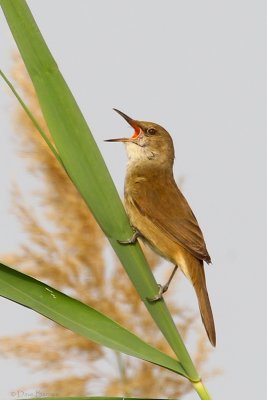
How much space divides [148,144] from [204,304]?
1.01 m

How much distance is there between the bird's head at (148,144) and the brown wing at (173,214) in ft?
0.98

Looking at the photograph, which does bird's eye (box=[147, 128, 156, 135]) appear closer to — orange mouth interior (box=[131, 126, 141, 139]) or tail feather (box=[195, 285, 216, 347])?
orange mouth interior (box=[131, 126, 141, 139])

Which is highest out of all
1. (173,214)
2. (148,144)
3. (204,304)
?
(148,144)

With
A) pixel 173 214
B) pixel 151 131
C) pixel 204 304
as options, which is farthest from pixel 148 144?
pixel 204 304

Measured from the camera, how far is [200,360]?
260 centimetres

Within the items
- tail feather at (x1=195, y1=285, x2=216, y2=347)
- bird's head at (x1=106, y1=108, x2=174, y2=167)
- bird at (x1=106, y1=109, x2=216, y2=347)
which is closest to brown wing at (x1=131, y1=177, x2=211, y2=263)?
bird at (x1=106, y1=109, x2=216, y2=347)

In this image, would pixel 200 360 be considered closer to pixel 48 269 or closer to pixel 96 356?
pixel 96 356

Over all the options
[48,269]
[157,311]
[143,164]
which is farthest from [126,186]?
[157,311]

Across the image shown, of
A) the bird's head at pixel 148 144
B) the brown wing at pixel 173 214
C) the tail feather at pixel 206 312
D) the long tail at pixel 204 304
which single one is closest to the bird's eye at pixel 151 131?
the bird's head at pixel 148 144

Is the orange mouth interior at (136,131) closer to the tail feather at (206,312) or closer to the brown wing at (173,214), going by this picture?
the brown wing at (173,214)

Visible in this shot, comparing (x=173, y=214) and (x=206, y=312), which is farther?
(x=173, y=214)

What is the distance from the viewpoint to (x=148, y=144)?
3008mm

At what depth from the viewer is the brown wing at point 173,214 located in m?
2.46

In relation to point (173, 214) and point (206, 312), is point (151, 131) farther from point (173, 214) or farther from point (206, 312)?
point (206, 312)
